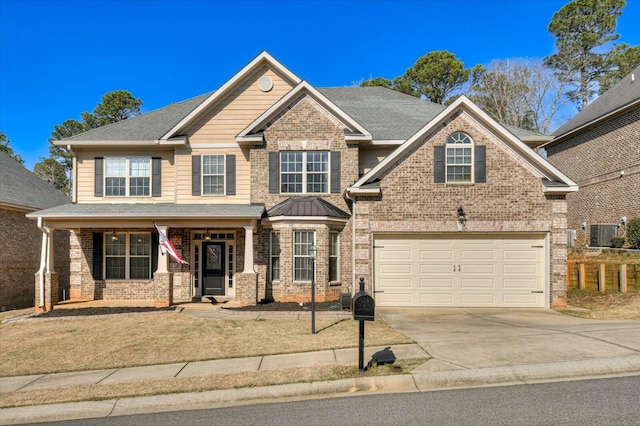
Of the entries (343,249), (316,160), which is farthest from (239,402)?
(316,160)

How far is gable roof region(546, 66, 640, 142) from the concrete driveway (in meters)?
14.4

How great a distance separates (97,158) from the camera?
15.8 m

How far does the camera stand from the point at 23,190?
18.8 m

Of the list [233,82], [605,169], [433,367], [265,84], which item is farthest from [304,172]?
[605,169]

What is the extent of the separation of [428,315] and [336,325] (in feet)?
10.2

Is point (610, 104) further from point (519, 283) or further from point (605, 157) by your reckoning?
point (519, 283)

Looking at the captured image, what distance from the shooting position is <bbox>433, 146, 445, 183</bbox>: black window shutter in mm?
13031

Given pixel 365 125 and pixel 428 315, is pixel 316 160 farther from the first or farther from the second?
pixel 428 315

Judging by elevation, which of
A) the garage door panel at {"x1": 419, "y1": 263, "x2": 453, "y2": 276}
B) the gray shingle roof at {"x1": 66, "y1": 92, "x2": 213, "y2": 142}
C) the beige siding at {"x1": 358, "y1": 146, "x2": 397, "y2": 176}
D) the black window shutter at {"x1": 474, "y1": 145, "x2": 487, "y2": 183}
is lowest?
the garage door panel at {"x1": 419, "y1": 263, "x2": 453, "y2": 276}

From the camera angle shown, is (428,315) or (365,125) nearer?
(428,315)

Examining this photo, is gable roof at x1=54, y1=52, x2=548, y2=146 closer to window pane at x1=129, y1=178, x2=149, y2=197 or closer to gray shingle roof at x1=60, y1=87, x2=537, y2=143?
gray shingle roof at x1=60, y1=87, x2=537, y2=143

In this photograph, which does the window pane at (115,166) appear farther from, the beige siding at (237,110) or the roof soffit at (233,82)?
the beige siding at (237,110)

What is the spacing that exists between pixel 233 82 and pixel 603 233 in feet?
62.8

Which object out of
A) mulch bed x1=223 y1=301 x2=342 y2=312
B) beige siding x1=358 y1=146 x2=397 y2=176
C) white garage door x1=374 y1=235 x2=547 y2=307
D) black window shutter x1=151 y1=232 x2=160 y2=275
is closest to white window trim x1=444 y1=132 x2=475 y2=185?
white garage door x1=374 y1=235 x2=547 y2=307
